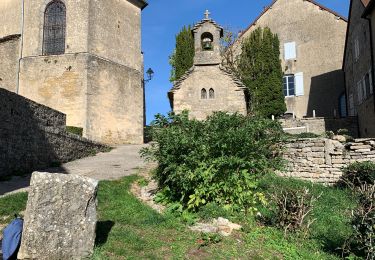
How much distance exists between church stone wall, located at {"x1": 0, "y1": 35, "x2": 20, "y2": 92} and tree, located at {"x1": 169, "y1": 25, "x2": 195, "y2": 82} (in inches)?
413

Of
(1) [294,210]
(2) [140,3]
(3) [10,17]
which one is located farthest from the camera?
(2) [140,3]

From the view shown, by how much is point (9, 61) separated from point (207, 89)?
1305 centimetres

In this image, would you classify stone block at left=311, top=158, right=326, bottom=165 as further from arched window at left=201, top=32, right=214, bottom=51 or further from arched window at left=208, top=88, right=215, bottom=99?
arched window at left=201, top=32, right=214, bottom=51

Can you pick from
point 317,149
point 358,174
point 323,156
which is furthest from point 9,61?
point 358,174

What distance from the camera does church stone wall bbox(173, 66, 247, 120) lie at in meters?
18.7

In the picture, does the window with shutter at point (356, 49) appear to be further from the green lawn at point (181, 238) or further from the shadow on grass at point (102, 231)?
the shadow on grass at point (102, 231)

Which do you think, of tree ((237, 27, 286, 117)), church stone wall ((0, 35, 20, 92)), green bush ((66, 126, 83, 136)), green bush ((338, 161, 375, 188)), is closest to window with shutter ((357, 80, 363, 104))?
tree ((237, 27, 286, 117))

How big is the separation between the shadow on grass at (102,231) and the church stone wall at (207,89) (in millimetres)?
11295

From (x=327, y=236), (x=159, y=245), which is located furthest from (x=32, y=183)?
(x=327, y=236)

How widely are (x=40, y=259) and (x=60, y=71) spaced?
1879 cm

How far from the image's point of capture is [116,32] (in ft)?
81.3

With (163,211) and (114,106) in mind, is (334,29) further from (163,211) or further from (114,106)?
(163,211)

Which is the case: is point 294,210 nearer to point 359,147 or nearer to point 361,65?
point 359,147

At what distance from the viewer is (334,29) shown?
92.2 feet
